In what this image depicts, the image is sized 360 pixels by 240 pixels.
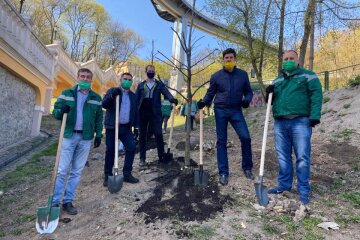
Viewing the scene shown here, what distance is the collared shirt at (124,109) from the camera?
207 inches

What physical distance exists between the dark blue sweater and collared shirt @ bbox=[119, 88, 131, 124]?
1.45m

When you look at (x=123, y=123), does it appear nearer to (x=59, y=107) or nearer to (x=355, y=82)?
(x=59, y=107)

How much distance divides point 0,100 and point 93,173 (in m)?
3.48

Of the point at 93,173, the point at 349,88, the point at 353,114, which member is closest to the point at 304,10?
the point at 349,88

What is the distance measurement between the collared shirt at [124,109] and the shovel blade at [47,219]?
1.78 meters

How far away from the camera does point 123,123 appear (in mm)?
5266

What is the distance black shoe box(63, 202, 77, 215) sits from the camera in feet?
14.4

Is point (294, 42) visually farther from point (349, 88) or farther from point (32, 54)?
point (32, 54)

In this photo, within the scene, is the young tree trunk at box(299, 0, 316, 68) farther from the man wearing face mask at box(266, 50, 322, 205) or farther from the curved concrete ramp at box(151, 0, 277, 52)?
the curved concrete ramp at box(151, 0, 277, 52)

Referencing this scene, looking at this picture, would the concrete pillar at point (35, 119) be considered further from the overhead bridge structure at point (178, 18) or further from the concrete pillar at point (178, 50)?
the concrete pillar at point (178, 50)

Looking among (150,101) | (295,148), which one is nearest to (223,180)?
(295,148)

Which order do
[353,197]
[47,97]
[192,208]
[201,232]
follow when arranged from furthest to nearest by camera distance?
[47,97] < [353,197] < [192,208] < [201,232]

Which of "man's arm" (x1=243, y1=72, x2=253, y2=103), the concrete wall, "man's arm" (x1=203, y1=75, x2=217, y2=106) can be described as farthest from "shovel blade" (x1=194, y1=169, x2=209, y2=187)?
the concrete wall

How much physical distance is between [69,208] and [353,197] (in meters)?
3.98
